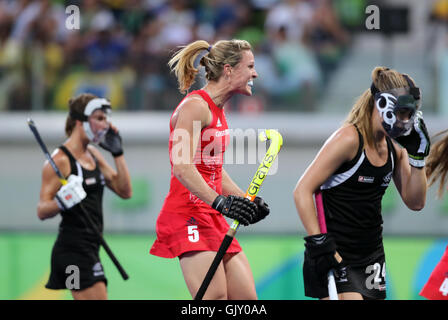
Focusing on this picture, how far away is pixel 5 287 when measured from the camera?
8.10 m

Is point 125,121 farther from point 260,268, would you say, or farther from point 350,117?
point 350,117

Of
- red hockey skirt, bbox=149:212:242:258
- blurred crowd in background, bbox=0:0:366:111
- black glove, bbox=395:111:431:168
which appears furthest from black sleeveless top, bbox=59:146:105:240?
blurred crowd in background, bbox=0:0:366:111

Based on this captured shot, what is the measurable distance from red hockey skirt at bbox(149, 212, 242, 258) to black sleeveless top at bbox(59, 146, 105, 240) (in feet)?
5.02

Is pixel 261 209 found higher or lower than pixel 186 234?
higher

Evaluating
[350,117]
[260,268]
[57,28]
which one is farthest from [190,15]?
[350,117]

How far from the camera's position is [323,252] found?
4.41 m

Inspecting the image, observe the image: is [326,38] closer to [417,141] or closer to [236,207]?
[417,141]

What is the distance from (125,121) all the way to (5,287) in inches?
101

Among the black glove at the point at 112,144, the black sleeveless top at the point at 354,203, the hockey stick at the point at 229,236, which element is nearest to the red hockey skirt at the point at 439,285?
the black sleeveless top at the point at 354,203

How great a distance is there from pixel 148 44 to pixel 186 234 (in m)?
5.58

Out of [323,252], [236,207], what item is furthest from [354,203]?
[236,207]

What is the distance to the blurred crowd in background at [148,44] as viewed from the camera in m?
9.44

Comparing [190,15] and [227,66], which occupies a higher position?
[190,15]
